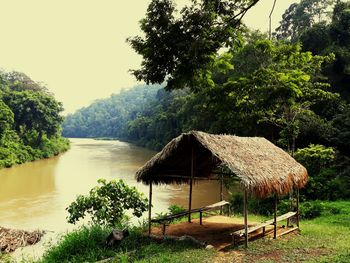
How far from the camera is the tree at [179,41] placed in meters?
7.08

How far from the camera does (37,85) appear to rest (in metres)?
62.6

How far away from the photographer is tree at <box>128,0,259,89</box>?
7082 millimetres

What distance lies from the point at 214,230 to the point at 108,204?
377 centimetres

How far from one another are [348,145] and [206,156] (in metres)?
11.2

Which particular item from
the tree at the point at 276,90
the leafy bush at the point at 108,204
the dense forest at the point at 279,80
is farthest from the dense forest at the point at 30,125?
the leafy bush at the point at 108,204

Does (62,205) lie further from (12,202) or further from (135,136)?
(135,136)

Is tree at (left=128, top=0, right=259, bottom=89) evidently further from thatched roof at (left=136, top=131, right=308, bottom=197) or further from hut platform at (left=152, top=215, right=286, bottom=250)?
hut platform at (left=152, top=215, right=286, bottom=250)

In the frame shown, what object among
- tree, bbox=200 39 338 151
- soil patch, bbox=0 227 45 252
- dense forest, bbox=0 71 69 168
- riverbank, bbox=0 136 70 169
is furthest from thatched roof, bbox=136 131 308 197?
dense forest, bbox=0 71 69 168

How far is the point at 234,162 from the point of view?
9453 millimetres

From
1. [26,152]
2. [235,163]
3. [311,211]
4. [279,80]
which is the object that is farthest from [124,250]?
[26,152]

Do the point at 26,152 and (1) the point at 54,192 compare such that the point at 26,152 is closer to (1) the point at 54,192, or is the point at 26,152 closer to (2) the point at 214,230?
(1) the point at 54,192

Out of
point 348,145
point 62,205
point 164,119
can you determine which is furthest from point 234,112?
point 164,119

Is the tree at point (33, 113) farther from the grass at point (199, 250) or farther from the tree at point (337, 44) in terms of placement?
the grass at point (199, 250)

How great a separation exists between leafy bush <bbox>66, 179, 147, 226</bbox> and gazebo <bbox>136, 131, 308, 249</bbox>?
62.0 inches
